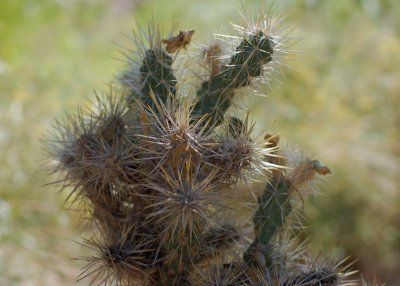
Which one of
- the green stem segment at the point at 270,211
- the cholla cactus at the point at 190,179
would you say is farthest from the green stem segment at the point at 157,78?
the green stem segment at the point at 270,211

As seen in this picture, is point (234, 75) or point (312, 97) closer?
point (234, 75)

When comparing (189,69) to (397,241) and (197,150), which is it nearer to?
(197,150)

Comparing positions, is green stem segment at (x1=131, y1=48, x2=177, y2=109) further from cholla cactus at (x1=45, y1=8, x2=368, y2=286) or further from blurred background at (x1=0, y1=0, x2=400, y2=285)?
blurred background at (x1=0, y1=0, x2=400, y2=285)

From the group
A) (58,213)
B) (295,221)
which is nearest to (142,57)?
(295,221)

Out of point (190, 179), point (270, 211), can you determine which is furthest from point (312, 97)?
point (190, 179)

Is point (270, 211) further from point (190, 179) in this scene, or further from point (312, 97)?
point (312, 97)

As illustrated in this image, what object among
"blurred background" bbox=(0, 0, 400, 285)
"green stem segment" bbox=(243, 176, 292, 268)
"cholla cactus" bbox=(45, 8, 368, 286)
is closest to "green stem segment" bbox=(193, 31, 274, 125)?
"cholla cactus" bbox=(45, 8, 368, 286)

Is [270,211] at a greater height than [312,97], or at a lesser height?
lesser
